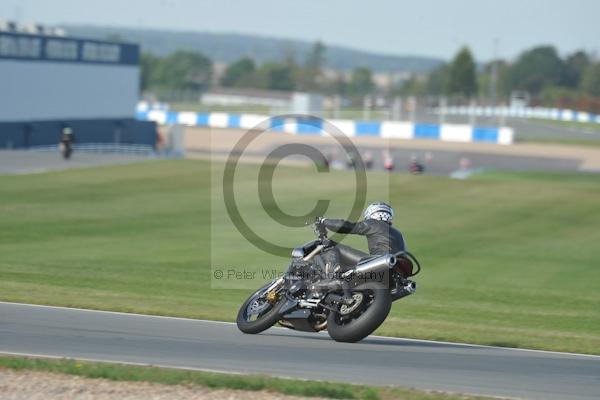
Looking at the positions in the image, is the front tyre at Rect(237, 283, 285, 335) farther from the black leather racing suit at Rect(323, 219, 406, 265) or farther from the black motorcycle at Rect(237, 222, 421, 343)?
the black leather racing suit at Rect(323, 219, 406, 265)

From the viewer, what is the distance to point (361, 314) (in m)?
11.0

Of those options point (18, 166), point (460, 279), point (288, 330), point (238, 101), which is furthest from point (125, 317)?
point (238, 101)

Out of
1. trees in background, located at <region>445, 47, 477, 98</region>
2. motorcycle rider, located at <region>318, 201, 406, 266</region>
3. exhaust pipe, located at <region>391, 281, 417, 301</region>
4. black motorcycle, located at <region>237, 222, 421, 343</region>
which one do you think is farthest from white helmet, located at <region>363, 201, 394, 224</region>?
trees in background, located at <region>445, 47, 477, 98</region>

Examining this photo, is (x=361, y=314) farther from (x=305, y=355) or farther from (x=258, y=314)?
(x=258, y=314)

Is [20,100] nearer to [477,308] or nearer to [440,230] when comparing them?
[440,230]

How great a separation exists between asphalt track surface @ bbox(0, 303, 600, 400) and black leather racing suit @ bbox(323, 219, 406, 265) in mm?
1111

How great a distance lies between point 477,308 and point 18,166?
102ft

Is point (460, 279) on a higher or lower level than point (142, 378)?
lower

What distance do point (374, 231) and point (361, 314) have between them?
3.23 feet

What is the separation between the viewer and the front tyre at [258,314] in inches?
455

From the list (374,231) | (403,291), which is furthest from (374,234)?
(403,291)

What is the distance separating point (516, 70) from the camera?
188m

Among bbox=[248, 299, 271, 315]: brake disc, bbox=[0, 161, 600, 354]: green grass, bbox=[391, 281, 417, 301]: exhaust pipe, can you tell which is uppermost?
bbox=[391, 281, 417, 301]: exhaust pipe

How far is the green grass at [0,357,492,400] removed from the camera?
29.1 feet
